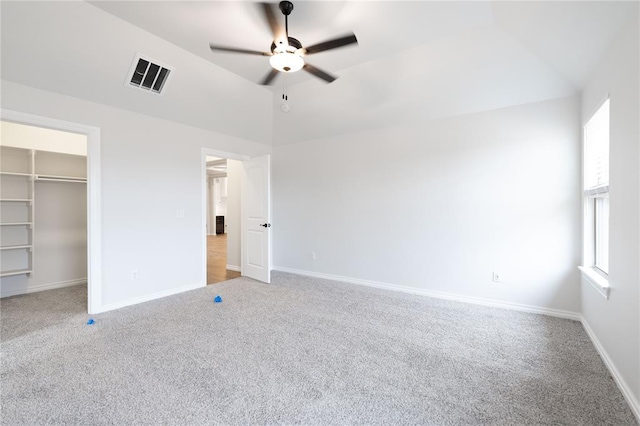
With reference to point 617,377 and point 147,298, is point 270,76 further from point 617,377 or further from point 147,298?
point 617,377

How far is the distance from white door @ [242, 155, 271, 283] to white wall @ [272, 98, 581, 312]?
0.78 m

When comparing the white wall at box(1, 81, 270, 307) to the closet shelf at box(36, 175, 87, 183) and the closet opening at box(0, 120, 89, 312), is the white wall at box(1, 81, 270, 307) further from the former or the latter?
the closet shelf at box(36, 175, 87, 183)

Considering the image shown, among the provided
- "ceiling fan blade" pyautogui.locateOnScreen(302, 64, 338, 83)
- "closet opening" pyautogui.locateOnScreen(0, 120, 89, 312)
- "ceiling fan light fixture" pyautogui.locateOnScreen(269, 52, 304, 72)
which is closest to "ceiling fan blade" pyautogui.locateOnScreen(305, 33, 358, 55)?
"ceiling fan light fixture" pyautogui.locateOnScreen(269, 52, 304, 72)

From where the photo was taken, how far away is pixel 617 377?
193 centimetres

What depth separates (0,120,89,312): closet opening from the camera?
3.76 metres

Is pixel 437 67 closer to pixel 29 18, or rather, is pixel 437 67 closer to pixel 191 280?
pixel 29 18

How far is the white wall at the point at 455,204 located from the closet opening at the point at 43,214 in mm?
3520

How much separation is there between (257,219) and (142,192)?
68.9 inches

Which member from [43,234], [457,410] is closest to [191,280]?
[43,234]

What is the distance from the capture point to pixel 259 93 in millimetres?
4246

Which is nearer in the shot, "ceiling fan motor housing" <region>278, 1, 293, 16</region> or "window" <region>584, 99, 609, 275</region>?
"ceiling fan motor housing" <region>278, 1, 293, 16</region>

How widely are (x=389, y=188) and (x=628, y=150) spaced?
258 centimetres

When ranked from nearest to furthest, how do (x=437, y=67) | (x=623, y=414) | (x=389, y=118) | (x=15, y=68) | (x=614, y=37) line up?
(x=623, y=414) < (x=614, y=37) < (x=15, y=68) < (x=437, y=67) < (x=389, y=118)

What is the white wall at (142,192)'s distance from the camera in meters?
3.15
